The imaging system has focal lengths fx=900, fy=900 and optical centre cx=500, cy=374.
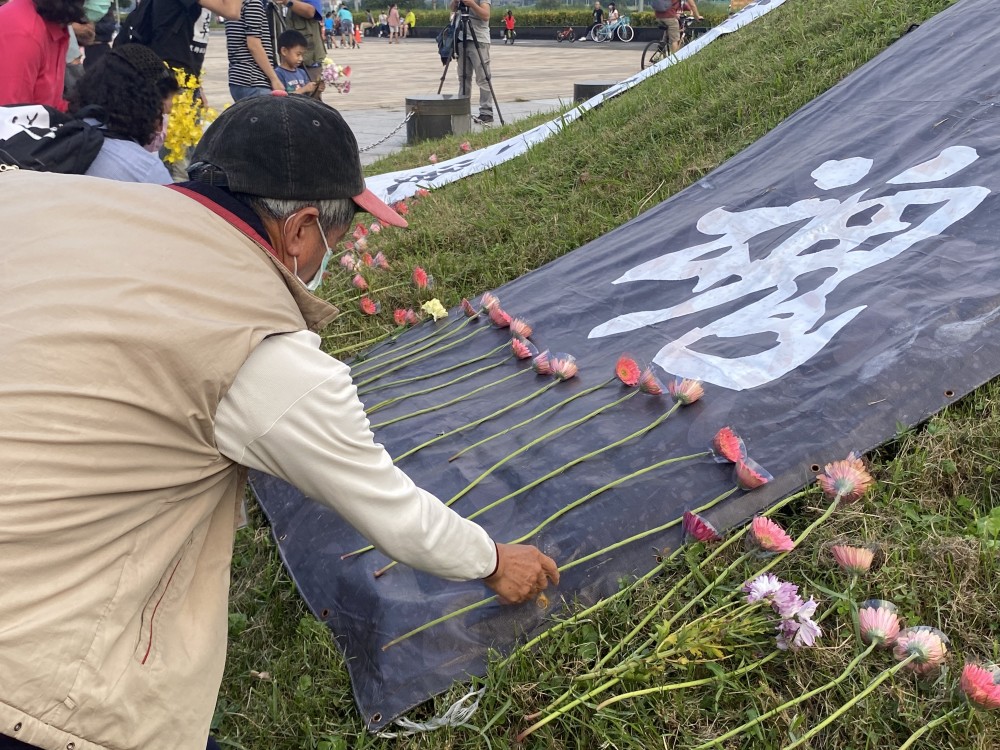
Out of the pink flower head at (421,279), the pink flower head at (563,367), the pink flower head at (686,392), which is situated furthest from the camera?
the pink flower head at (421,279)

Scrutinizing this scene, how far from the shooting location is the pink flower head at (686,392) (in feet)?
7.40

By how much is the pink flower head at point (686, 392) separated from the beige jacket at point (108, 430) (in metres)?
1.18

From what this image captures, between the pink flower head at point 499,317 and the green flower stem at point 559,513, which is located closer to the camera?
the green flower stem at point 559,513

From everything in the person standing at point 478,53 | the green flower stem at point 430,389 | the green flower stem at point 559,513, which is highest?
the green flower stem at point 559,513

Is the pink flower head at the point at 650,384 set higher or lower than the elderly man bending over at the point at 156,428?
lower

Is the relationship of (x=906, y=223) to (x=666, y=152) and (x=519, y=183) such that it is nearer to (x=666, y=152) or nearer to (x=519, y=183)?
(x=666, y=152)

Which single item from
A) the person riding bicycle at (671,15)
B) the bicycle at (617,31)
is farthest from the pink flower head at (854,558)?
the bicycle at (617,31)

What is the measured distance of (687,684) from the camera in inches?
65.0

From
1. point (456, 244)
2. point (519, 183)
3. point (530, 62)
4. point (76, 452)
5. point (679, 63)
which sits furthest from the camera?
point (530, 62)

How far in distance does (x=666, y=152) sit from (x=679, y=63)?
1555 millimetres

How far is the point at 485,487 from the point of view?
225 centimetres

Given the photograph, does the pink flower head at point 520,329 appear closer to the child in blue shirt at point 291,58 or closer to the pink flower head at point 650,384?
the pink flower head at point 650,384

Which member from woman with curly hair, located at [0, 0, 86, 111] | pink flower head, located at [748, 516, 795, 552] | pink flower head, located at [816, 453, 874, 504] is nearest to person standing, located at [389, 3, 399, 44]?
woman with curly hair, located at [0, 0, 86, 111]

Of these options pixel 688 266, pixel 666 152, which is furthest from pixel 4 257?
pixel 666 152
